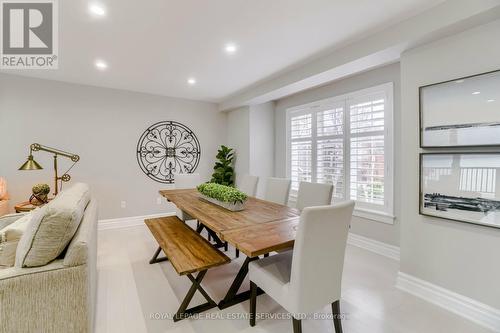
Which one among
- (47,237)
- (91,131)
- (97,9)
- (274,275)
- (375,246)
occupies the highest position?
(97,9)

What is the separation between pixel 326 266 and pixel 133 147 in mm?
4179

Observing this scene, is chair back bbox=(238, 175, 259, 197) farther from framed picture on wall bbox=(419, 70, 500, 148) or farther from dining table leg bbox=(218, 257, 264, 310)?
framed picture on wall bbox=(419, 70, 500, 148)

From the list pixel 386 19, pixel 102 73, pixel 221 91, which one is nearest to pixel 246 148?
pixel 221 91

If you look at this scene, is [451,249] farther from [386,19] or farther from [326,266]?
[386,19]

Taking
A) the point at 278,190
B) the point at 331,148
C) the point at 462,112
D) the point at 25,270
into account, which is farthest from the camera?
the point at 331,148

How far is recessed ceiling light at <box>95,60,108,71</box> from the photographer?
3.13m

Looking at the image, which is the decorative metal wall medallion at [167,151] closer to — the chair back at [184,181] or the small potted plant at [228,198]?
the chair back at [184,181]

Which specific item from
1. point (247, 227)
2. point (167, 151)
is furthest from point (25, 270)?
point (167, 151)

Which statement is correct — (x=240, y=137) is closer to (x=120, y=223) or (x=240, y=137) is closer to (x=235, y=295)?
(x=120, y=223)

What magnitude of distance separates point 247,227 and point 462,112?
2.09 m

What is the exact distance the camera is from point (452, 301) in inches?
79.9

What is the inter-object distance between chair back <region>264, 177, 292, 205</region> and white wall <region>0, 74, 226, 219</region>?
8.62 feet

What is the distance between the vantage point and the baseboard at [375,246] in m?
3.05

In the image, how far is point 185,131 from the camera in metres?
5.04
